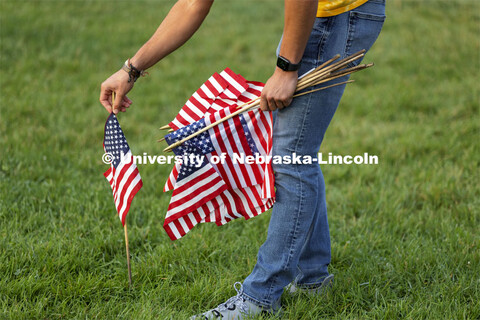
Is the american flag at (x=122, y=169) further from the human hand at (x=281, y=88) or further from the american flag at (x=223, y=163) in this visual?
the human hand at (x=281, y=88)

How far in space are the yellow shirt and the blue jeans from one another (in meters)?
0.02

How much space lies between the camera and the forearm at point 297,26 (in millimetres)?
2088

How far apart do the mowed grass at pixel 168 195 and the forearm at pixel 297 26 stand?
4.26ft

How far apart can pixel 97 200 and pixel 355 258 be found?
5.83 ft

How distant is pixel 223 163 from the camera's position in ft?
8.45

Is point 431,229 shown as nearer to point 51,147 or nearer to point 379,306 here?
point 379,306

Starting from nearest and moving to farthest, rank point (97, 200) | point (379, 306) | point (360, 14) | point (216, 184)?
point (360, 14) → point (216, 184) → point (379, 306) → point (97, 200)

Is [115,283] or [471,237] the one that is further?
[471,237]

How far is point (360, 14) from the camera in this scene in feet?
7.53

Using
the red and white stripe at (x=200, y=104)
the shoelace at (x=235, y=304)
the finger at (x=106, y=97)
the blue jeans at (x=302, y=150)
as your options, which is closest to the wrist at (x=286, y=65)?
the blue jeans at (x=302, y=150)

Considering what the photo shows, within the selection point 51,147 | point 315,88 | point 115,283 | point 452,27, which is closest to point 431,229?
point 315,88

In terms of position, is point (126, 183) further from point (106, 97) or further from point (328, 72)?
point (328, 72)

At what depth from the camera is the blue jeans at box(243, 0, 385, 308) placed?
2320mm

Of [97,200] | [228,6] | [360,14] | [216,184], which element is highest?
[228,6]
